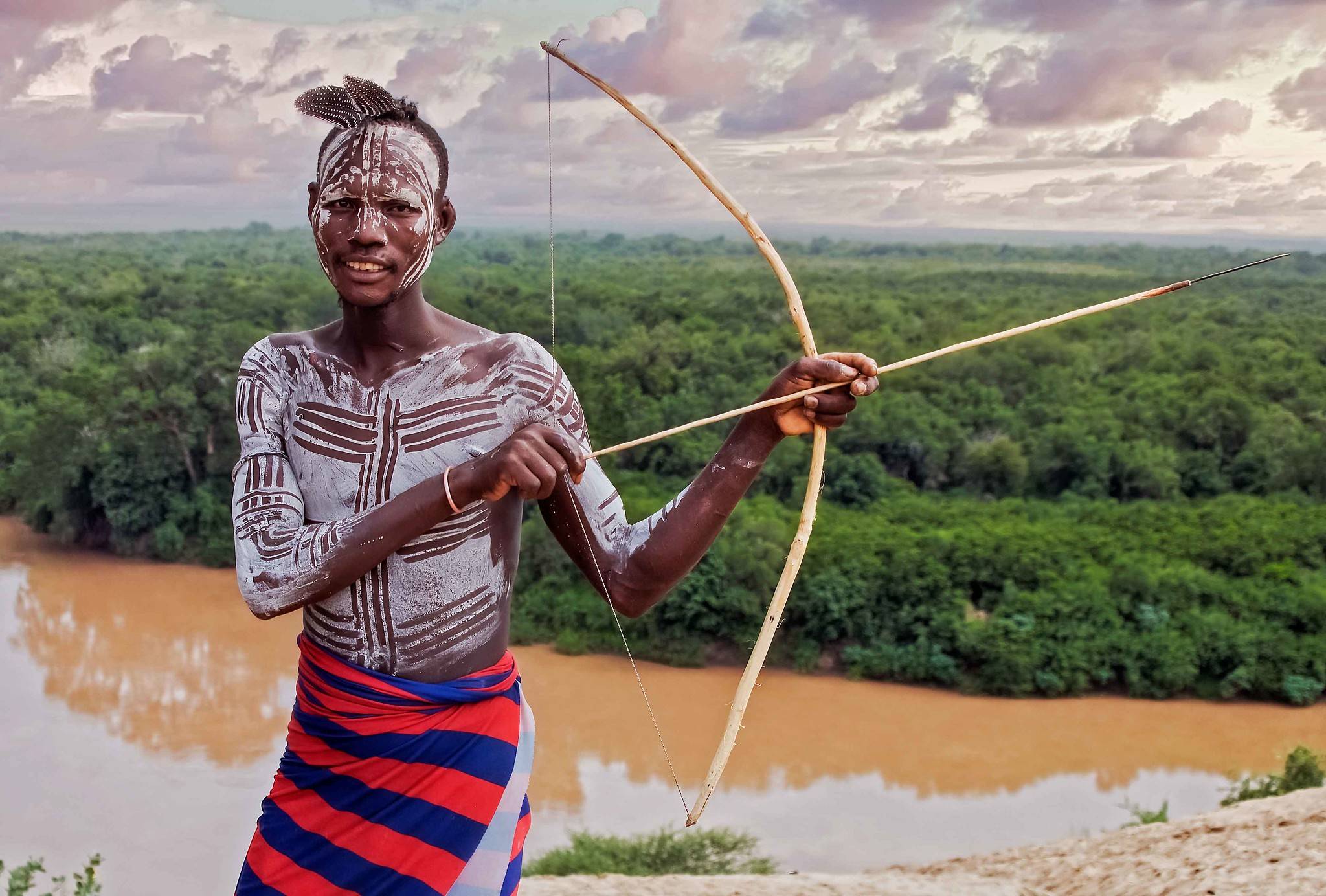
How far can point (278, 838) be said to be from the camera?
8.06 ft

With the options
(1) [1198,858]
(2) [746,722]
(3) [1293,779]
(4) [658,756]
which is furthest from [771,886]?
(2) [746,722]

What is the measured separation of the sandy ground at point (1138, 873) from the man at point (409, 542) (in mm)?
4280

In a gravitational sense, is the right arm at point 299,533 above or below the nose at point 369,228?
below

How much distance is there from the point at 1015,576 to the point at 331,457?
16.9 meters

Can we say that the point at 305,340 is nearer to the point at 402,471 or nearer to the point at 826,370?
the point at 402,471

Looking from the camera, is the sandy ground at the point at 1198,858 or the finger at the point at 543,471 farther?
the sandy ground at the point at 1198,858

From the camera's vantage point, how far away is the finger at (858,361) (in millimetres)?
2244

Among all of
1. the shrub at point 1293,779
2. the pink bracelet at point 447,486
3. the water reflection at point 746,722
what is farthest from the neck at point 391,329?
the water reflection at point 746,722

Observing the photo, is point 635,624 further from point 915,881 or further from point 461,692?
point 461,692

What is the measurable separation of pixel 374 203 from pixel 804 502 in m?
0.99

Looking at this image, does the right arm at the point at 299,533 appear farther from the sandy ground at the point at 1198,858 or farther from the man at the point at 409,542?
the sandy ground at the point at 1198,858

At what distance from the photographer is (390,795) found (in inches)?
94.9

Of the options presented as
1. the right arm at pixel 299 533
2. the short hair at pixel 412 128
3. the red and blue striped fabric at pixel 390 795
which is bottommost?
the red and blue striped fabric at pixel 390 795

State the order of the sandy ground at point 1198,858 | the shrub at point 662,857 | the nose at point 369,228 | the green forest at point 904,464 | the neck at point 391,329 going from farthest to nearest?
the green forest at point 904,464 → the shrub at point 662,857 → the sandy ground at point 1198,858 → the neck at point 391,329 → the nose at point 369,228
